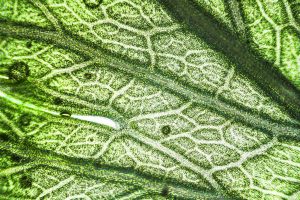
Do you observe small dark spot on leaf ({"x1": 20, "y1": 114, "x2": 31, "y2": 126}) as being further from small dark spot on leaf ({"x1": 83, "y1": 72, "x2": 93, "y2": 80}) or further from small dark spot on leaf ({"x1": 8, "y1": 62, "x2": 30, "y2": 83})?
small dark spot on leaf ({"x1": 83, "y1": 72, "x2": 93, "y2": 80})

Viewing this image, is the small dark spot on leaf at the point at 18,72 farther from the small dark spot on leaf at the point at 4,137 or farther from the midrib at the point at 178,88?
the small dark spot on leaf at the point at 4,137

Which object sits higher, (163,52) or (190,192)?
(163,52)

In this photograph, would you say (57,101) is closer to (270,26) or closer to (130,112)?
(130,112)

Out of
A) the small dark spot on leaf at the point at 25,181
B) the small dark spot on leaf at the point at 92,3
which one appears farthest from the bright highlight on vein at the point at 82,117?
the small dark spot on leaf at the point at 92,3

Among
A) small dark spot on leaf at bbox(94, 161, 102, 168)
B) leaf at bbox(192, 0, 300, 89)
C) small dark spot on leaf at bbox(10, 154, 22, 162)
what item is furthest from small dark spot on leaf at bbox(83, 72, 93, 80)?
leaf at bbox(192, 0, 300, 89)

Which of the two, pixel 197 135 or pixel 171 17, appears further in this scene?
pixel 197 135

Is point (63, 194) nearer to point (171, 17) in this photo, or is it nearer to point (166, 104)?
point (166, 104)

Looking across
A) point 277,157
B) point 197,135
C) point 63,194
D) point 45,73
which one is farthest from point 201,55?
point 63,194
